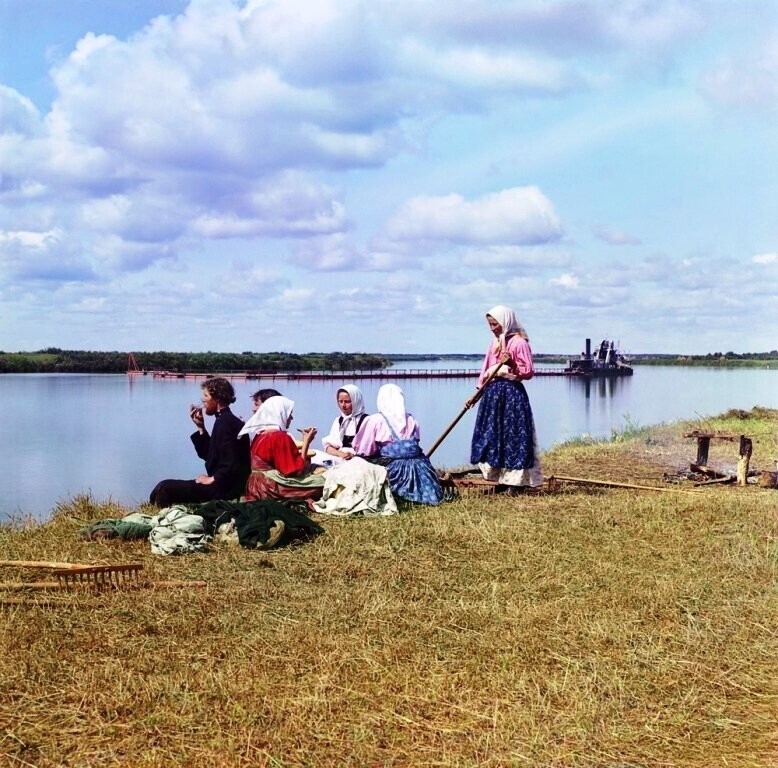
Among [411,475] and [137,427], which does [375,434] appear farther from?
[137,427]

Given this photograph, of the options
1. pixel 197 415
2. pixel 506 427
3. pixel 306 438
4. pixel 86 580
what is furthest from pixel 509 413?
pixel 86 580

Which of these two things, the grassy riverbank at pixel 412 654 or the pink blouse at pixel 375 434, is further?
the pink blouse at pixel 375 434

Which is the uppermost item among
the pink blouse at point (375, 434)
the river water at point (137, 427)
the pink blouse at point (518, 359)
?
the pink blouse at point (518, 359)

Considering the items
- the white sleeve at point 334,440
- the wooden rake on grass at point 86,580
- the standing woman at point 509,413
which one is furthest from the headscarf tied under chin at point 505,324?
the wooden rake on grass at point 86,580

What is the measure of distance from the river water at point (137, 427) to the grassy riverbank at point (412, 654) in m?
2.88

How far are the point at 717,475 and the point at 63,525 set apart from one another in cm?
603

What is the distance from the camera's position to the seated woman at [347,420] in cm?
751

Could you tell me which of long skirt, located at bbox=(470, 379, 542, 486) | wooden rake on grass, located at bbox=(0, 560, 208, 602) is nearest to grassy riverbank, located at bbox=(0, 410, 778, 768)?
wooden rake on grass, located at bbox=(0, 560, 208, 602)

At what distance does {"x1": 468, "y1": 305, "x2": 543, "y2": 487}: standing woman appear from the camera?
24.5 feet

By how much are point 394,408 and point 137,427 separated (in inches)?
766

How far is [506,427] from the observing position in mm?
7543

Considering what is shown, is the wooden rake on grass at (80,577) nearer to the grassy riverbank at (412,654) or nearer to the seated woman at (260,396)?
the grassy riverbank at (412,654)

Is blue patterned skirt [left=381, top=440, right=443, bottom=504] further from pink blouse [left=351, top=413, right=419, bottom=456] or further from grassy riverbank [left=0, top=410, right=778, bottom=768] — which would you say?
grassy riverbank [left=0, top=410, right=778, bottom=768]

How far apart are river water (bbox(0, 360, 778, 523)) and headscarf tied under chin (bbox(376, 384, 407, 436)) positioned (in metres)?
2.18
